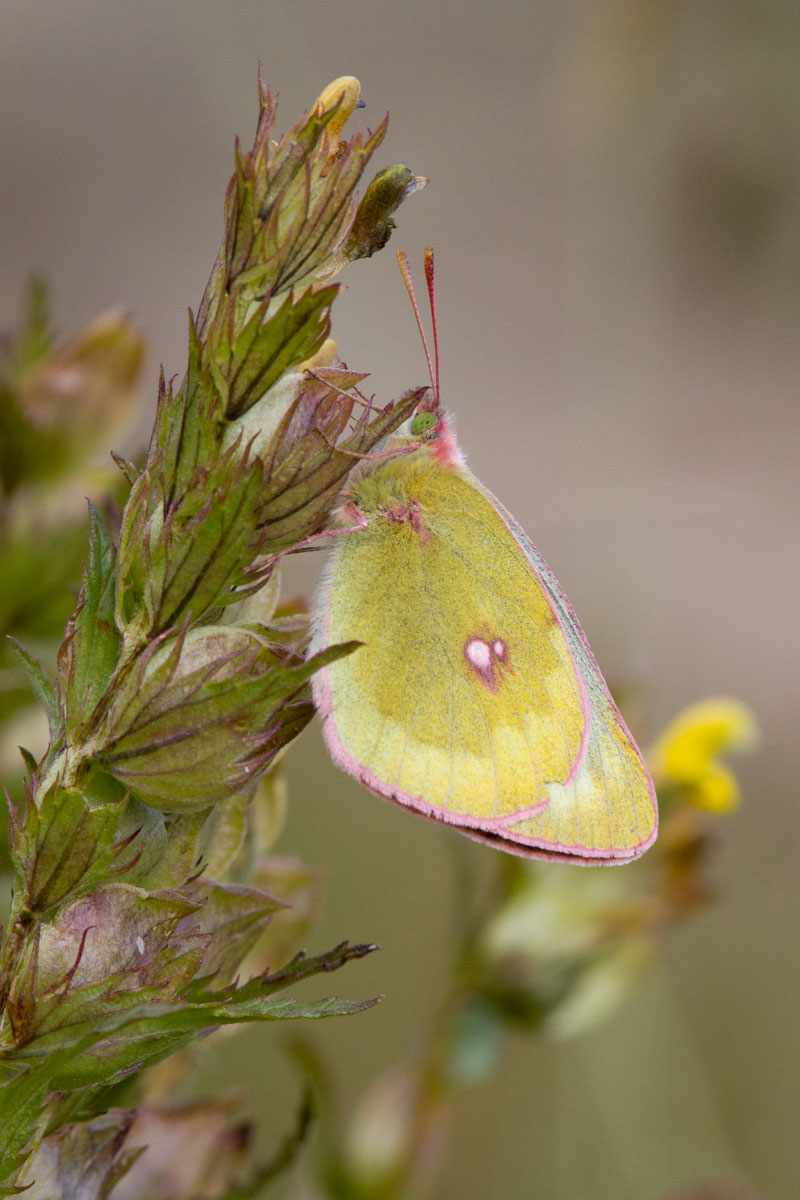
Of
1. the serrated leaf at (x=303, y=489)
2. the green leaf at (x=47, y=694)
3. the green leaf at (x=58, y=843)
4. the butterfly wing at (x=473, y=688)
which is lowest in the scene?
the butterfly wing at (x=473, y=688)

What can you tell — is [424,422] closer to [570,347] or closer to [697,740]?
[697,740]

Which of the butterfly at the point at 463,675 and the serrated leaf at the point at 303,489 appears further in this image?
the butterfly at the point at 463,675

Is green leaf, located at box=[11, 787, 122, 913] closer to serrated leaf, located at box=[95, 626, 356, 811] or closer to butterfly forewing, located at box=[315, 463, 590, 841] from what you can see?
serrated leaf, located at box=[95, 626, 356, 811]

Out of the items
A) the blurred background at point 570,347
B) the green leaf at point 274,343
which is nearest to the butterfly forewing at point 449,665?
the blurred background at point 570,347

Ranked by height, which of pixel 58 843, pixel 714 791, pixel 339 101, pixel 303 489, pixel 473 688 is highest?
pixel 339 101

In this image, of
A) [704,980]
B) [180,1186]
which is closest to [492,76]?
[704,980]

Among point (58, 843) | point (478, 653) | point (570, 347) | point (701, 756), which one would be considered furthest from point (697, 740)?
point (570, 347)

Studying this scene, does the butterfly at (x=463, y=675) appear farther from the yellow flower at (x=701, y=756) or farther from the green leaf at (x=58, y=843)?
the green leaf at (x=58, y=843)

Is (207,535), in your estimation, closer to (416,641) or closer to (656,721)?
(416,641)

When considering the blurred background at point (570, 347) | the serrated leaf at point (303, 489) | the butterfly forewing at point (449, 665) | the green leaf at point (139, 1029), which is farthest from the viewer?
the blurred background at point (570, 347)
